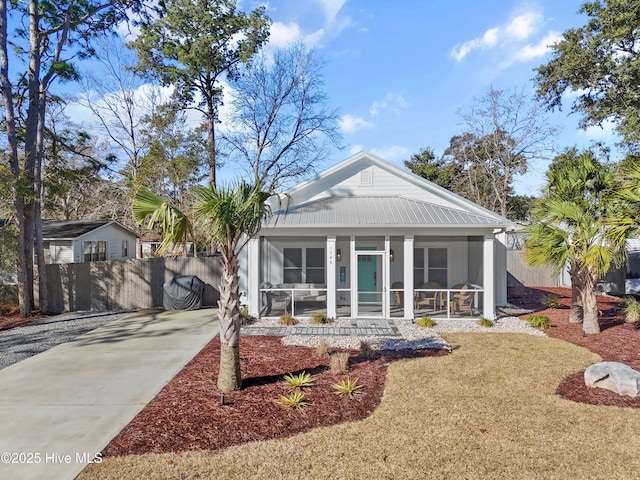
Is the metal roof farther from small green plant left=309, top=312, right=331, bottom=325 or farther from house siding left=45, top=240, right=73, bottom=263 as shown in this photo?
house siding left=45, top=240, right=73, bottom=263

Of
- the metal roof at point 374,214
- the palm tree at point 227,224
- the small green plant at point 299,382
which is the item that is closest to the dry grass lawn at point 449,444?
the small green plant at point 299,382

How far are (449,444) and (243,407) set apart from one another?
117 inches

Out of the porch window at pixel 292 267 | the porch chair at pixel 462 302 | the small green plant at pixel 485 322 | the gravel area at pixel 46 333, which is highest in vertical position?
the porch window at pixel 292 267

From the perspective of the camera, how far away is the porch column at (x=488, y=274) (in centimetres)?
1147

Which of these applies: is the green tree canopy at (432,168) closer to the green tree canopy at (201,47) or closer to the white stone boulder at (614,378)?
the green tree canopy at (201,47)

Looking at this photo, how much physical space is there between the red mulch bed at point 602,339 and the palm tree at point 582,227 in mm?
586

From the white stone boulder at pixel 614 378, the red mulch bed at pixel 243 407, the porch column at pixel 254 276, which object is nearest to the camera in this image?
the red mulch bed at pixel 243 407

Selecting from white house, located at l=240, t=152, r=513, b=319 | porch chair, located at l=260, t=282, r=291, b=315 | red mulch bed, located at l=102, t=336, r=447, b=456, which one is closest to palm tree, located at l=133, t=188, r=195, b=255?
red mulch bed, located at l=102, t=336, r=447, b=456

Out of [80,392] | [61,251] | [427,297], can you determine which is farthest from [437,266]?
[61,251]

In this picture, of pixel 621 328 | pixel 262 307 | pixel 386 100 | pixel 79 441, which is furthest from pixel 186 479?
pixel 386 100

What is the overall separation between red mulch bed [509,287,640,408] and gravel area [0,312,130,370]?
11.4 meters

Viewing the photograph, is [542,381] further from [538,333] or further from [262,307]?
[262,307]

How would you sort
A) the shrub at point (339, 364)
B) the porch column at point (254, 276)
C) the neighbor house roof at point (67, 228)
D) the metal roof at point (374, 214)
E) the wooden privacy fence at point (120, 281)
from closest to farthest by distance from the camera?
the shrub at point (339, 364)
the metal roof at point (374, 214)
the porch column at point (254, 276)
the wooden privacy fence at point (120, 281)
the neighbor house roof at point (67, 228)

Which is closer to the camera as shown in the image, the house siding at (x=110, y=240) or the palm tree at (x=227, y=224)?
the palm tree at (x=227, y=224)
